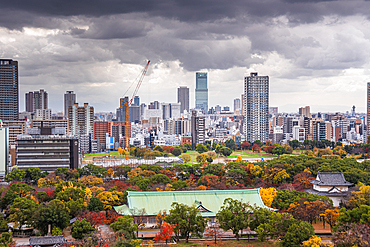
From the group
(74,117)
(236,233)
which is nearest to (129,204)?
(236,233)

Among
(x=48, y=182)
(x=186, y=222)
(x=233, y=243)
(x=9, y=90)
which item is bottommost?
(x=233, y=243)

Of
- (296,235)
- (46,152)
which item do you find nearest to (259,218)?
(296,235)

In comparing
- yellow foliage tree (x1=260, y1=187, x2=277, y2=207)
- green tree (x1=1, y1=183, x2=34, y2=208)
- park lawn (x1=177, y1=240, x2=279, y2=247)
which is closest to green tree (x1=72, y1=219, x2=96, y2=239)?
park lawn (x1=177, y1=240, x2=279, y2=247)

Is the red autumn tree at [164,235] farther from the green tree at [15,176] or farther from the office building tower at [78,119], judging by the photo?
the office building tower at [78,119]

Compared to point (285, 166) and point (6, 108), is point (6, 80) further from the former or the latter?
point (285, 166)

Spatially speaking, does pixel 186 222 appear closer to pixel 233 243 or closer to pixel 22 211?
pixel 233 243

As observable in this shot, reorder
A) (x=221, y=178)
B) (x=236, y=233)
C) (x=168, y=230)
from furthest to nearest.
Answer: (x=221, y=178) < (x=236, y=233) < (x=168, y=230)
